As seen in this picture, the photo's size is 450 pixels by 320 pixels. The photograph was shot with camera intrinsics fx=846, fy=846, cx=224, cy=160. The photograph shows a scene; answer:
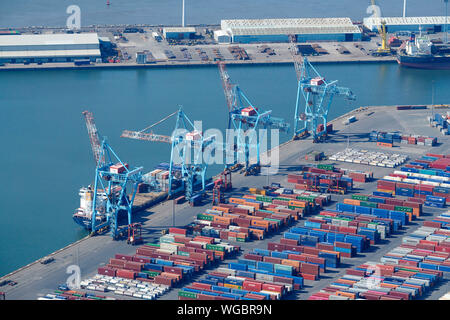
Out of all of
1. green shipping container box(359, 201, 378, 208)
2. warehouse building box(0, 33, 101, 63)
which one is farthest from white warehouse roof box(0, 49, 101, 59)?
green shipping container box(359, 201, 378, 208)

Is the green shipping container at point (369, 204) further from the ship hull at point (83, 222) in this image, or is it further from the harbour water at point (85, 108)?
the harbour water at point (85, 108)

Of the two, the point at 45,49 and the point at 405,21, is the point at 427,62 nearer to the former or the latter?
the point at 405,21

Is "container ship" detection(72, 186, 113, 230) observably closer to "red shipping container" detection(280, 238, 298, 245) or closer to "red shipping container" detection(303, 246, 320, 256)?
"red shipping container" detection(280, 238, 298, 245)

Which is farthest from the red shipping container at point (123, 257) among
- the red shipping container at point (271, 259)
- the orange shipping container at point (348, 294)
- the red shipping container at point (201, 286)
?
the orange shipping container at point (348, 294)

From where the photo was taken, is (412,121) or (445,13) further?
(445,13)

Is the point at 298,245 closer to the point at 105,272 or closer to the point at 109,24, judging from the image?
the point at 105,272
